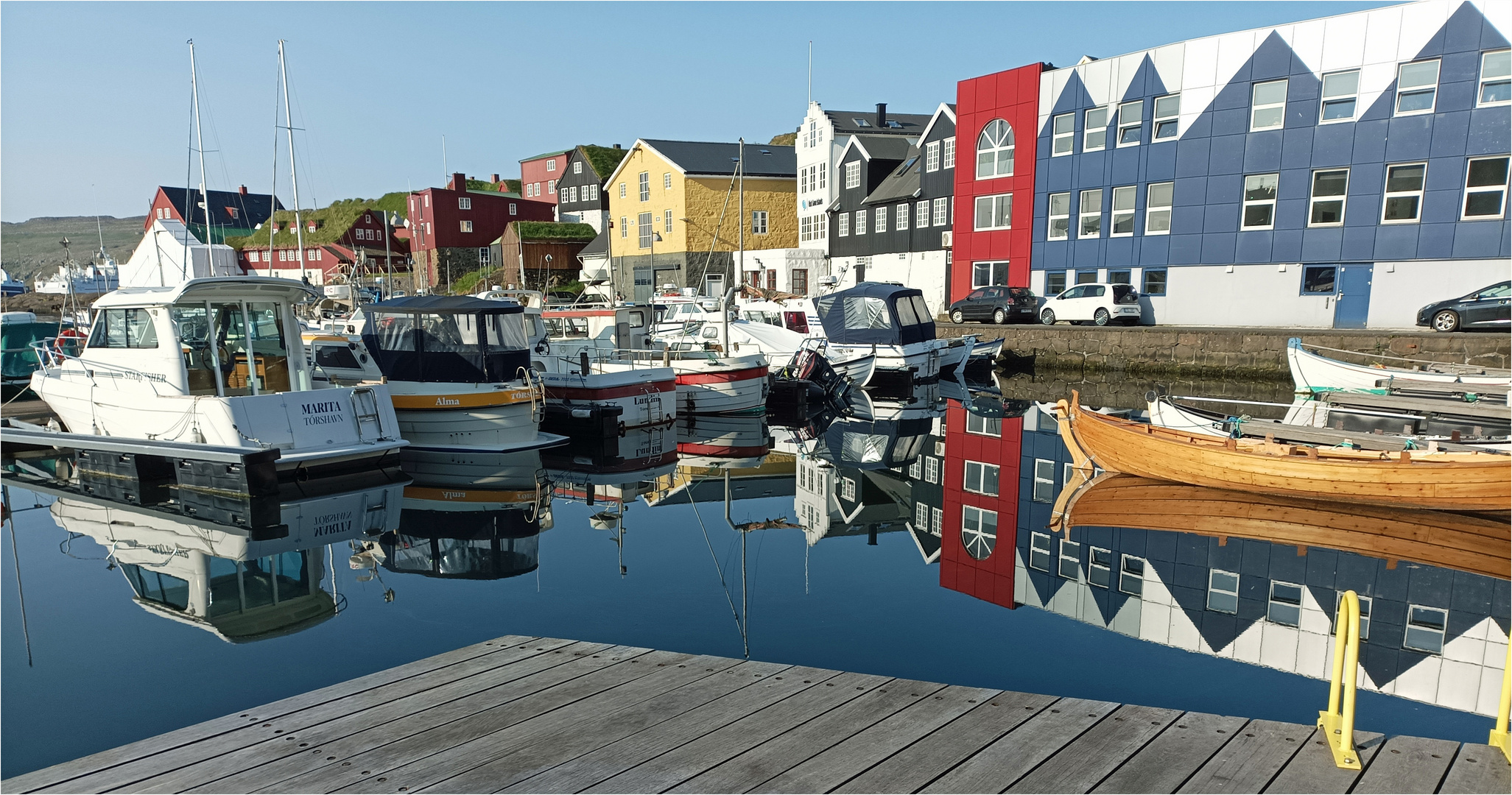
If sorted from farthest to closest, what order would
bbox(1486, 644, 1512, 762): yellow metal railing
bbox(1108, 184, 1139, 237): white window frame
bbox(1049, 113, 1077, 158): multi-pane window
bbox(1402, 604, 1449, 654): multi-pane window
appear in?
bbox(1049, 113, 1077, 158): multi-pane window → bbox(1108, 184, 1139, 237): white window frame → bbox(1402, 604, 1449, 654): multi-pane window → bbox(1486, 644, 1512, 762): yellow metal railing

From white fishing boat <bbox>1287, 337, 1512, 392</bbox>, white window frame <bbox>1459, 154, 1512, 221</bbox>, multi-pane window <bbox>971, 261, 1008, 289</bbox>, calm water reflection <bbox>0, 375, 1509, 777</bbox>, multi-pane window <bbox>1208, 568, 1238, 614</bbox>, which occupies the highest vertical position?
white window frame <bbox>1459, 154, 1512, 221</bbox>

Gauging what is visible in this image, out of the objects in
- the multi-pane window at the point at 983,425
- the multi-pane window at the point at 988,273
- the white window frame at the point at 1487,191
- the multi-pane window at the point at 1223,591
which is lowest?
the multi-pane window at the point at 1223,591

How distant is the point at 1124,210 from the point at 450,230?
43.4 m

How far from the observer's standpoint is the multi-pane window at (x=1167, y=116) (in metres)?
28.2

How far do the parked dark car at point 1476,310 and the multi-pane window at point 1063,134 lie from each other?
12.5m

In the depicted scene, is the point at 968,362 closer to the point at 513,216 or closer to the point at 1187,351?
the point at 1187,351

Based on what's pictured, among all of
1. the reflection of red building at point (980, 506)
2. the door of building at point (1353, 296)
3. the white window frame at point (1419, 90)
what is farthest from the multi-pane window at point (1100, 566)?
the white window frame at point (1419, 90)

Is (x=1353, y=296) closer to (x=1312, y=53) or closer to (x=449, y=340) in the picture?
(x=1312, y=53)

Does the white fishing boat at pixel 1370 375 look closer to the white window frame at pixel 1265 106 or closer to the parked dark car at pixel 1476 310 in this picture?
the parked dark car at pixel 1476 310

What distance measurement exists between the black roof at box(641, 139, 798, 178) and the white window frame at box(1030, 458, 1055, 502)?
35316mm

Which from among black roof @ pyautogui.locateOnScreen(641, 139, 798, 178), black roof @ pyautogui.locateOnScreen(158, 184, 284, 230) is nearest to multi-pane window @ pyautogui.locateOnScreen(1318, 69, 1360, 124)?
black roof @ pyautogui.locateOnScreen(641, 139, 798, 178)

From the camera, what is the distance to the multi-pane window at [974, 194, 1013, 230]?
108 feet

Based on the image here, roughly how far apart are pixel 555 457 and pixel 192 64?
15.9 meters

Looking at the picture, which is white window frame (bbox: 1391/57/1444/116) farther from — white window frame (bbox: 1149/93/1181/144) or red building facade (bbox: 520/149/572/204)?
red building facade (bbox: 520/149/572/204)
